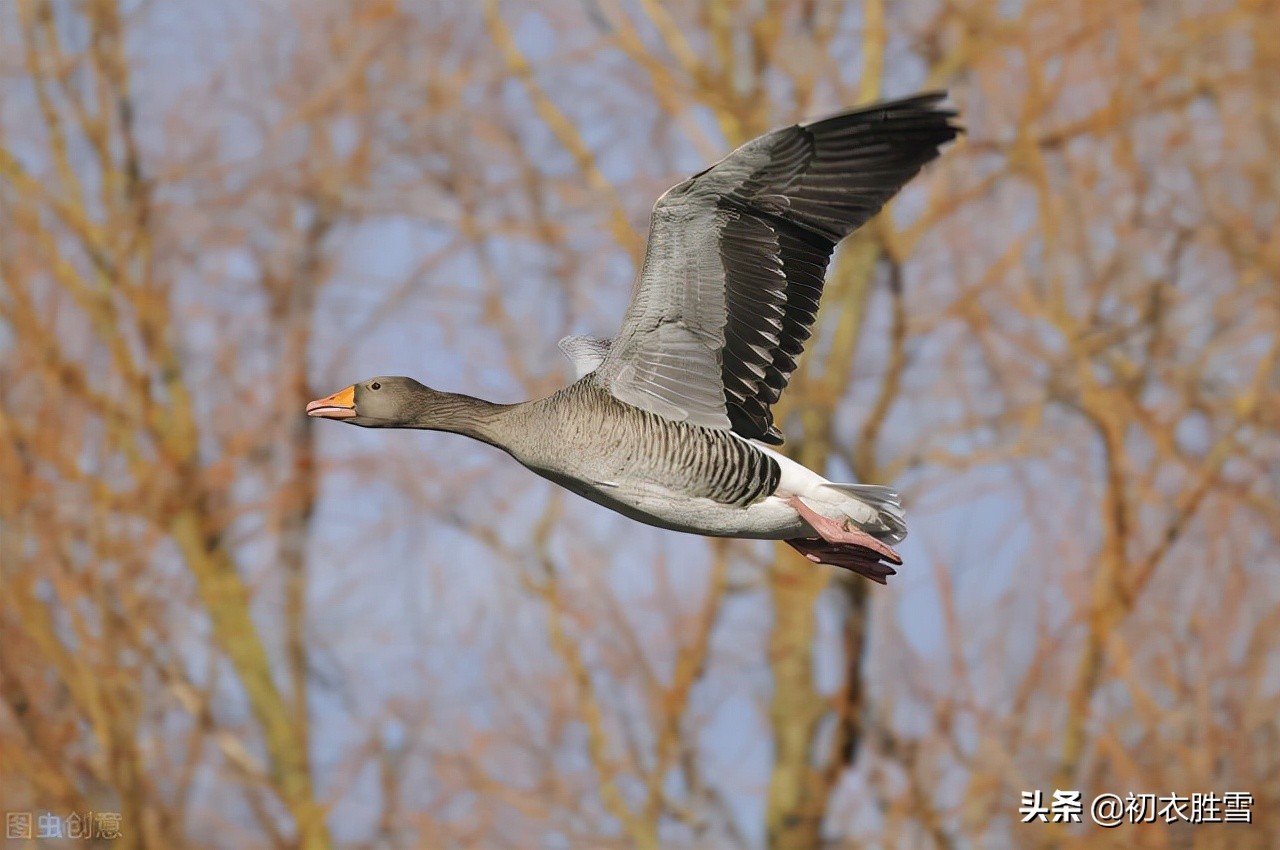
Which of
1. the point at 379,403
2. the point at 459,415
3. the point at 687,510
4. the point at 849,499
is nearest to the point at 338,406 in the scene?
the point at 379,403

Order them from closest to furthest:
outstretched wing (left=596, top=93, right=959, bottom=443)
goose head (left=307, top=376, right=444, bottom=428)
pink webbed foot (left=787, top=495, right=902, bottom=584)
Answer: outstretched wing (left=596, top=93, right=959, bottom=443) < pink webbed foot (left=787, top=495, right=902, bottom=584) < goose head (left=307, top=376, right=444, bottom=428)

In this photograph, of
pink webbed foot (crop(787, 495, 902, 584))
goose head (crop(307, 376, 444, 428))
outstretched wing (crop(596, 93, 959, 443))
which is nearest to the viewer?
outstretched wing (crop(596, 93, 959, 443))

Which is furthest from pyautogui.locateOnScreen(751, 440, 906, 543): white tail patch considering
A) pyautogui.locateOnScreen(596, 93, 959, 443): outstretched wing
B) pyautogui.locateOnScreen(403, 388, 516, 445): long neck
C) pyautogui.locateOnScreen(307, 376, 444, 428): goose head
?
pyautogui.locateOnScreen(307, 376, 444, 428): goose head

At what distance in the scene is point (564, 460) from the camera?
438 centimetres

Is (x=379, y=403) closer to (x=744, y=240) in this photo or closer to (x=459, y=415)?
(x=459, y=415)

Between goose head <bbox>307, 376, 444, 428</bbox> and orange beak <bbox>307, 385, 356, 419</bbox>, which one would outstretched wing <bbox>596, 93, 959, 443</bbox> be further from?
orange beak <bbox>307, 385, 356, 419</bbox>

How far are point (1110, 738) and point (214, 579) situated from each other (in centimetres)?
734

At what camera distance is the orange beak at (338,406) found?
4902 mm

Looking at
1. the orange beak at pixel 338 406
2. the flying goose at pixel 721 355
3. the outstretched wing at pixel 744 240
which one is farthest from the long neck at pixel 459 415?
the outstretched wing at pixel 744 240

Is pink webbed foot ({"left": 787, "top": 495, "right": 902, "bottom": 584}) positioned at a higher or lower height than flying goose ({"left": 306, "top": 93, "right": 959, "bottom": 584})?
lower

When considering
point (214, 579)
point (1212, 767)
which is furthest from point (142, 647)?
point (1212, 767)

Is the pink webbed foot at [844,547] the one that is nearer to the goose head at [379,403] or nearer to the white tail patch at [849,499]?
the white tail patch at [849,499]

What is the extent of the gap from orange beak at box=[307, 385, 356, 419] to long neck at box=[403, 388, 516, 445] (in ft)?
0.71

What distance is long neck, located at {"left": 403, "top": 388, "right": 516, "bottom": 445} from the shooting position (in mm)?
4598
